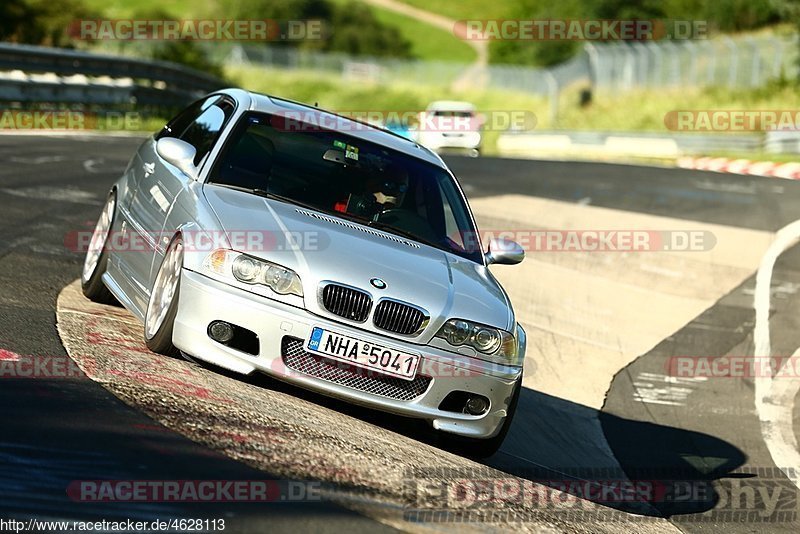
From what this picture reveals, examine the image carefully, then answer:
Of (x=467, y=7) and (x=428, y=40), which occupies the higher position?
(x=467, y=7)

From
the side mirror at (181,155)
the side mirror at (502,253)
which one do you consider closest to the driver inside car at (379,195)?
the side mirror at (502,253)

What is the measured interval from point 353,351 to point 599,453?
2735mm

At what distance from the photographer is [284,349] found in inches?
247

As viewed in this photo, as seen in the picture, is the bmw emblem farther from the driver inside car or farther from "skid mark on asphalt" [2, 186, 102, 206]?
"skid mark on asphalt" [2, 186, 102, 206]

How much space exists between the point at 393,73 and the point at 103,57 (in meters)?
63.7

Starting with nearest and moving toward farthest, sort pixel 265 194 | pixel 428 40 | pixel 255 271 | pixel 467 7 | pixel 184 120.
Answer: pixel 255 271
pixel 265 194
pixel 184 120
pixel 428 40
pixel 467 7

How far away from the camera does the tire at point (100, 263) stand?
8.24 meters

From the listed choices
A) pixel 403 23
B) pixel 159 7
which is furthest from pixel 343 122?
pixel 403 23

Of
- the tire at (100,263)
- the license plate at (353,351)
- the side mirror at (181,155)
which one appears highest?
the side mirror at (181,155)

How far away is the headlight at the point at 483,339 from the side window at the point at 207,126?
6.55 feet

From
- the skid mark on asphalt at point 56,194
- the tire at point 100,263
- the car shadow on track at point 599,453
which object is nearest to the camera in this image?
the car shadow on track at point 599,453

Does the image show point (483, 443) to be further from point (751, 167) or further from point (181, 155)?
point (751, 167)

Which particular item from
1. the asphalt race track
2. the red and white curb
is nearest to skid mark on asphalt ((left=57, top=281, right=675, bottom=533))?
the asphalt race track

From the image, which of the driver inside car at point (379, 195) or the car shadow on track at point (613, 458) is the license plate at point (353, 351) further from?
the driver inside car at point (379, 195)
